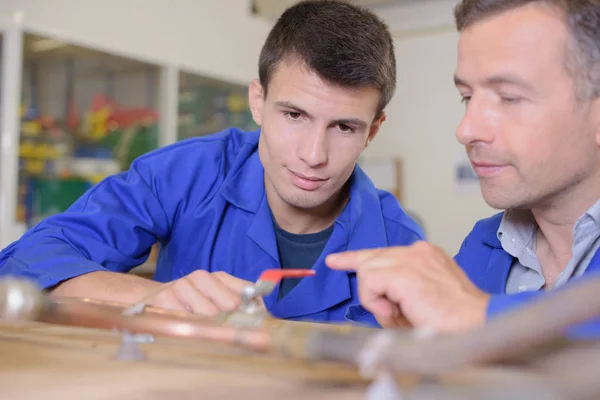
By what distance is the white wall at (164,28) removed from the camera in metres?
3.13

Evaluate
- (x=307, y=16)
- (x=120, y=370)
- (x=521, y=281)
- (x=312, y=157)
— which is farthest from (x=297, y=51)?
(x=120, y=370)

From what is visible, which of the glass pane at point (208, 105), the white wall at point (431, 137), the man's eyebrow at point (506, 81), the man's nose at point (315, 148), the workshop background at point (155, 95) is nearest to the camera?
the man's eyebrow at point (506, 81)

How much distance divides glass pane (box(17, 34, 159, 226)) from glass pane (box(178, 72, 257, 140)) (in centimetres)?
20

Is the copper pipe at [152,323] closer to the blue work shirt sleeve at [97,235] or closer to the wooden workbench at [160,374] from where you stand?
the wooden workbench at [160,374]

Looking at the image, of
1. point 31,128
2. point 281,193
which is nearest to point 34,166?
point 31,128

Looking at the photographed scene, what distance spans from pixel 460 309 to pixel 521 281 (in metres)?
0.48

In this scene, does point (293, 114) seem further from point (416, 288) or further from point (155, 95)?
point (155, 95)

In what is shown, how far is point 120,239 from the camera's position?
141 cm

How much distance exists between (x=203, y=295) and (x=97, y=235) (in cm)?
59

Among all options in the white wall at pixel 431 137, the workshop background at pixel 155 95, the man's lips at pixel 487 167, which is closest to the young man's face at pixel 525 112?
the man's lips at pixel 487 167

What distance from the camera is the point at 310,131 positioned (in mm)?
1385

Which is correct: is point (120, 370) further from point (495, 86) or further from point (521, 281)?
point (521, 281)

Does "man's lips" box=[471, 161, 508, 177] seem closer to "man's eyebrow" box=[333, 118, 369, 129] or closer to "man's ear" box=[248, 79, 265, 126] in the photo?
"man's eyebrow" box=[333, 118, 369, 129]

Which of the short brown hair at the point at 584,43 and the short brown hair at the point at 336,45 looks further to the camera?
the short brown hair at the point at 336,45
